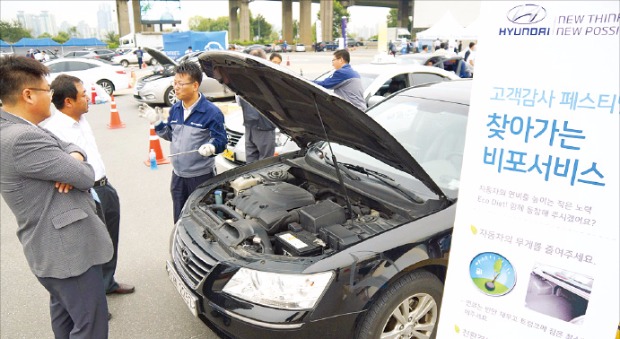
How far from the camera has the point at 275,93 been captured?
9.77ft

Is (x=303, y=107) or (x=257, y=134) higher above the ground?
(x=303, y=107)

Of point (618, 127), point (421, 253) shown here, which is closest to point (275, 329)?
point (421, 253)

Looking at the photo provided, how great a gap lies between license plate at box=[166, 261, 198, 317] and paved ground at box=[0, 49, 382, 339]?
0.48m

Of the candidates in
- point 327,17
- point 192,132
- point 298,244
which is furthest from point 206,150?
point 327,17

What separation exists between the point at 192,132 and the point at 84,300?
5.54ft

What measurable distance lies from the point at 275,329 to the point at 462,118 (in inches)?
80.9

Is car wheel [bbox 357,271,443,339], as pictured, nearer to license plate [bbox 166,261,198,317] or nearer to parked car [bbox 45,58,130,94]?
license plate [bbox 166,261,198,317]

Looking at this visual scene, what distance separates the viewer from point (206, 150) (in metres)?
3.40

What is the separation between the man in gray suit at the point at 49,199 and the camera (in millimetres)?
1954

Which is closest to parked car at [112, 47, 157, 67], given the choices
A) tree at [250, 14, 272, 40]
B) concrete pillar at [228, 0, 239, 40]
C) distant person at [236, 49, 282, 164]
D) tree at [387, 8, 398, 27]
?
distant person at [236, 49, 282, 164]

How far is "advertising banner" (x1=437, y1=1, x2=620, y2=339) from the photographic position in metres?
1.29

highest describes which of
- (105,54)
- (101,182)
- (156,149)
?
(105,54)

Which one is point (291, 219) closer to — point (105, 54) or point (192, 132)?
point (192, 132)

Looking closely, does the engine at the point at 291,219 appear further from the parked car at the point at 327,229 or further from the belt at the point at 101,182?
the belt at the point at 101,182
